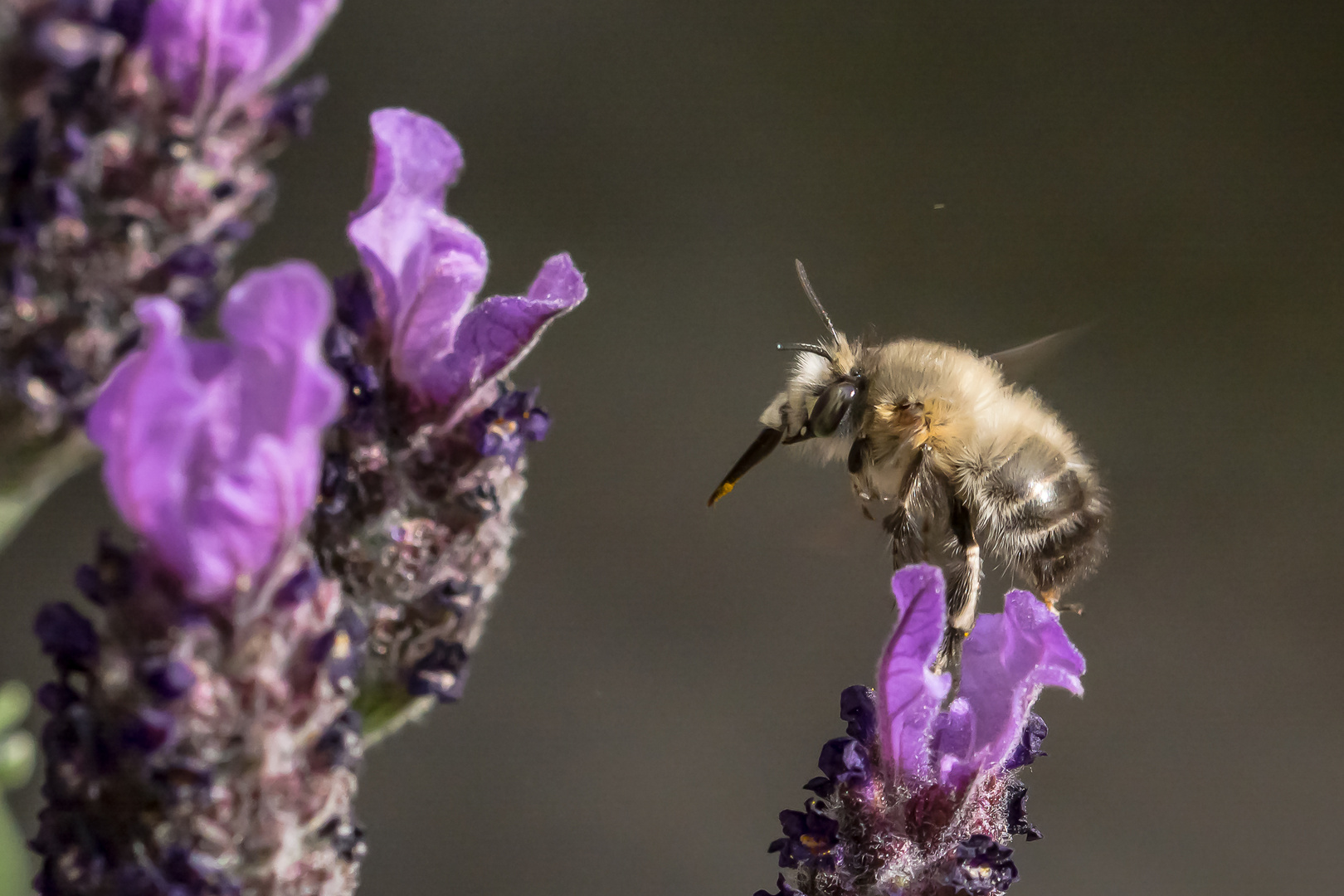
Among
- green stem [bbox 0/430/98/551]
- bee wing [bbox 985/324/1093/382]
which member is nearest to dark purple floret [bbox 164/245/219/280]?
green stem [bbox 0/430/98/551]

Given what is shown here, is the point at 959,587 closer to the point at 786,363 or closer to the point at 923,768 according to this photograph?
the point at 923,768

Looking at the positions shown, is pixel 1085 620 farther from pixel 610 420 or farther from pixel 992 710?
pixel 992 710

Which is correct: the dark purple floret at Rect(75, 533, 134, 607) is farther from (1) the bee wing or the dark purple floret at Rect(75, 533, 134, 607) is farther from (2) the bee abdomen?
(1) the bee wing

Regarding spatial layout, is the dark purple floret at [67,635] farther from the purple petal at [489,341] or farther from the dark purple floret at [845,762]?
the dark purple floret at [845,762]

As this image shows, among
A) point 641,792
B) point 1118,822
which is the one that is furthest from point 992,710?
point 1118,822

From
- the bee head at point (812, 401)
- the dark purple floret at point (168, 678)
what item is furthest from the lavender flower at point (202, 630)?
the bee head at point (812, 401)

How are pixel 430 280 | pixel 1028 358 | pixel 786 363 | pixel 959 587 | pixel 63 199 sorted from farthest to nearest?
1. pixel 786 363
2. pixel 1028 358
3. pixel 959 587
4. pixel 430 280
5. pixel 63 199

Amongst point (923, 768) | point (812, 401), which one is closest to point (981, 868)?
point (923, 768)
